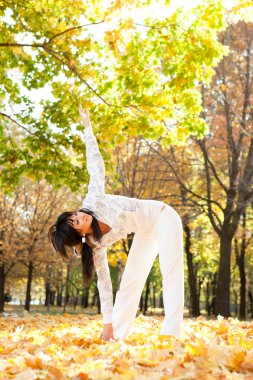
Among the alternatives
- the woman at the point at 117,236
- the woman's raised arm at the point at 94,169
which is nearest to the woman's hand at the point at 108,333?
the woman at the point at 117,236

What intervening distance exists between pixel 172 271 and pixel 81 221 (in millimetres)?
978

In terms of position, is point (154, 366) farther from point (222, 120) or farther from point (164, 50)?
point (222, 120)

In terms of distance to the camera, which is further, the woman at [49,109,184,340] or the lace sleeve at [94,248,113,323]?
the lace sleeve at [94,248,113,323]

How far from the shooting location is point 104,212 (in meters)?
4.16

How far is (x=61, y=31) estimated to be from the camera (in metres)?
9.59

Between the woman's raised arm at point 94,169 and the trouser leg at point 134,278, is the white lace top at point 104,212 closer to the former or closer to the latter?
the woman's raised arm at point 94,169

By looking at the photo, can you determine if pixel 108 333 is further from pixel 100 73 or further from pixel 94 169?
pixel 100 73

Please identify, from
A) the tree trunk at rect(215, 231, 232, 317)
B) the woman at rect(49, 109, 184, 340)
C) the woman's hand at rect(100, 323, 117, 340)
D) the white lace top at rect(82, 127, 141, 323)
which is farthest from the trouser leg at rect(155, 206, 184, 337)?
the tree trunk at rect(215, 231, 232, 317)

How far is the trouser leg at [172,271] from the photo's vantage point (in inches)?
162

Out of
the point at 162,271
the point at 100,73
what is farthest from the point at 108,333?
the point at 100,73

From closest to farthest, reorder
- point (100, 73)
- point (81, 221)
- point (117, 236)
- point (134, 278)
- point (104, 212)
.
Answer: point (81, 221) → point (104, 212) → point (117, 236) → point (134, 278) → point (100, 73)

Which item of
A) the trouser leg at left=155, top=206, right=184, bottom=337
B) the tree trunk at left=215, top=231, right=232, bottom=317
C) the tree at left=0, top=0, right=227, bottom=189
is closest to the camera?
the trouser leg at left=155, top=206, right=184, bottom=337

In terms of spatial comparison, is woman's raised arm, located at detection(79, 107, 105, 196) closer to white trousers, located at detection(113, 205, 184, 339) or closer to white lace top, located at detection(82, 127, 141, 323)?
white lace top, located at detection(82, 127, 141, 323)

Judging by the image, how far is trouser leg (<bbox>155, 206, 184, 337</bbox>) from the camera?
4121 mm
